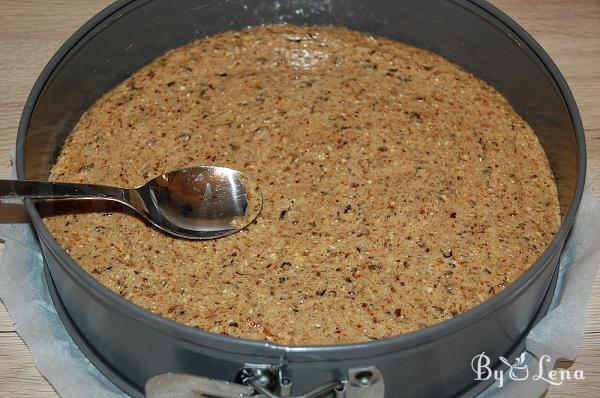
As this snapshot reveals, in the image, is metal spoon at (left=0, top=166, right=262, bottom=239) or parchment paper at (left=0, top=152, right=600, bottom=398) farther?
metal spoon at (left=0, top=166, right=262, bottom=239)

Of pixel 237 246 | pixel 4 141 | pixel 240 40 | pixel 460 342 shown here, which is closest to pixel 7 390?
pixel 237 246

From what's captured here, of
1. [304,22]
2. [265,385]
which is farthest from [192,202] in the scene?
[304,22]

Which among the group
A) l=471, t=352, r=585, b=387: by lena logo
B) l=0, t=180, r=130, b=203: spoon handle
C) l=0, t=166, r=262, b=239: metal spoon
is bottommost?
l=471, t=352, r=585, b=387: by lena logo

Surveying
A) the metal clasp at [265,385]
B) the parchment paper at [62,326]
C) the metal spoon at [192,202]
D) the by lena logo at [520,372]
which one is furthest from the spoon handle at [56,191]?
the by lena logo at [520,372]

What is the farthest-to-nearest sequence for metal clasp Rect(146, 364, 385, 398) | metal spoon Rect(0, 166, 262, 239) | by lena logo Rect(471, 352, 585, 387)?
metal spoon Rect(0, 166, 262, 239), by lena logo Rect(471, 352, 585, 387), metal clasp Rect(146, 364, 385, 398)

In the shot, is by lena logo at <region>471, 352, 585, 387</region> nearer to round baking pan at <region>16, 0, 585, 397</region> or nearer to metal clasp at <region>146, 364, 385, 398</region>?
round baking pan at <region>16, 0, 585, 397</region>

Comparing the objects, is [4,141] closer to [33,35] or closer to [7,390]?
[33,35]

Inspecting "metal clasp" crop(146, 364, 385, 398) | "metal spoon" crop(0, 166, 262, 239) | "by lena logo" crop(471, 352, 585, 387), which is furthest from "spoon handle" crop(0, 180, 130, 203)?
"by lena logo" crop(471, 352, 585, 387)
